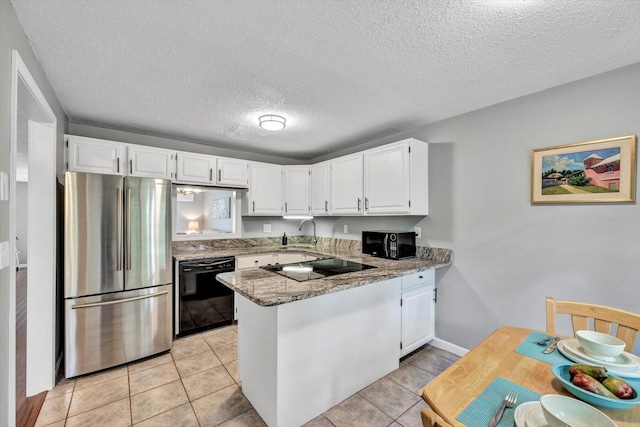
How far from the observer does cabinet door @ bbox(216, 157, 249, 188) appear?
137 inches

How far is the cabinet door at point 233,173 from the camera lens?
11.5 feet

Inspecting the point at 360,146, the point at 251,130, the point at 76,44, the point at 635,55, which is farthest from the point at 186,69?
the point at 635,55

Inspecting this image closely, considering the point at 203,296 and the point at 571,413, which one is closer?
the point at 571,413

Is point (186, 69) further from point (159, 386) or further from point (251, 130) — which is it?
point (159, 386)

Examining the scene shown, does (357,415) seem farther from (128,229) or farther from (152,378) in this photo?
(128,229)

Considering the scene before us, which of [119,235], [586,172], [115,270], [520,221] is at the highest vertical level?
[586,172]

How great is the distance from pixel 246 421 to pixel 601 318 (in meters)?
2.16

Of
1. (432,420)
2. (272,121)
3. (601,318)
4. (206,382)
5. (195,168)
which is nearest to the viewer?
(432,420)

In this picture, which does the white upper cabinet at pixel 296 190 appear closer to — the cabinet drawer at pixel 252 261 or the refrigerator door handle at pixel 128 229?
the cabinet drawer at pixel 252 261

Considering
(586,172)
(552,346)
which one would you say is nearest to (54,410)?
(552,346)

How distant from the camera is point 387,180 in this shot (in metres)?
2.87

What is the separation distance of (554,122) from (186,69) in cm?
278

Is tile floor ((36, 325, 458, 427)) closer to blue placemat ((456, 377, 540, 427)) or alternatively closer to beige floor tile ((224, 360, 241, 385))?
beige floor tile ((224, 360, 241, 385))

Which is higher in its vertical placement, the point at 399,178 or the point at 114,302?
the point at 399,178
